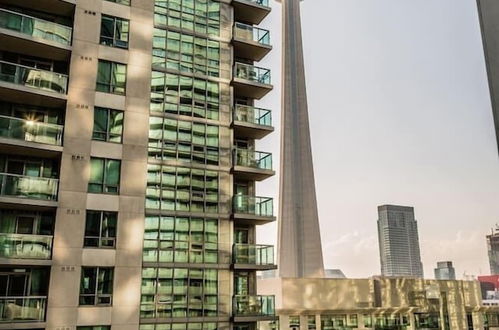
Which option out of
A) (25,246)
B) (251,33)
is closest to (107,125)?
(25,246)

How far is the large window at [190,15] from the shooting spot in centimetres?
2202

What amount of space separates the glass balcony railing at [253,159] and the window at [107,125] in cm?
581

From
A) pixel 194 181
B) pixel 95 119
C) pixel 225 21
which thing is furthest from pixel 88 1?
pixel 194 181

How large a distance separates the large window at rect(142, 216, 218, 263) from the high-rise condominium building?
5 centimetres

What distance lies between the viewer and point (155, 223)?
63.9 feet

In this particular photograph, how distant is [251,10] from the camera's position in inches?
980

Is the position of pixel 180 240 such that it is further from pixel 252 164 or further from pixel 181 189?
pixel 252 164

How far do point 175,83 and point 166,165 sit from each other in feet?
13.8

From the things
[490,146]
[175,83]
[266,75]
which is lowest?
[490,146]

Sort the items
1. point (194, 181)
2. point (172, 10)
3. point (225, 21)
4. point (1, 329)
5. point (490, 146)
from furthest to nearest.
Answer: point (225, 21)
point (172, 10)
point (194, 181)
point (1, 329)
point (490, 146)

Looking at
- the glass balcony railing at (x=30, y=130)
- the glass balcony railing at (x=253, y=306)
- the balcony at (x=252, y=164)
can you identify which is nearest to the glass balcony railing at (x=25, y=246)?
the glass balcony railing at (x=30, y=130)

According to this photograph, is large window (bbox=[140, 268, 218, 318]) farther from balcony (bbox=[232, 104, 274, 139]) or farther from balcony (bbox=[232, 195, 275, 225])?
balcony (bbox=[232, 104, 274, 139])

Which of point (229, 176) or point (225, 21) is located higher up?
point (225, 21)

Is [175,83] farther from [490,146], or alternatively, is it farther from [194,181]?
[490,146]
